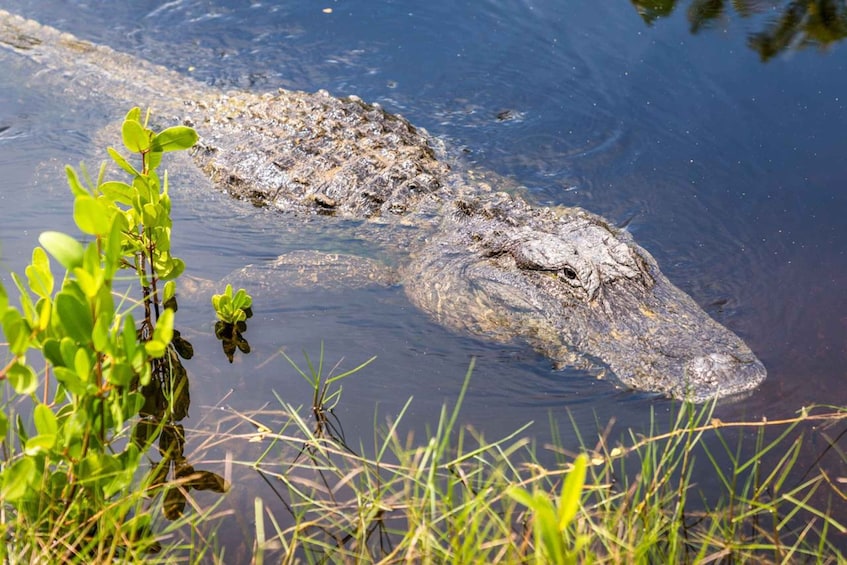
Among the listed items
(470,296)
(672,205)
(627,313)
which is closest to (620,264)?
(627,313)

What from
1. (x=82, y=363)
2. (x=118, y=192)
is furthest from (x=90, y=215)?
(x=118, y=192)

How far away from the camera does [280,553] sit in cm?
277

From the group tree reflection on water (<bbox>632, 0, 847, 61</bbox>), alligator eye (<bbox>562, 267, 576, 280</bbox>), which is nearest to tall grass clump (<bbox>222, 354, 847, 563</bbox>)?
alligator eye (<bbox>562, 267, 576, 280</bbox>)

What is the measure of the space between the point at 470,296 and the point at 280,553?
207 cm

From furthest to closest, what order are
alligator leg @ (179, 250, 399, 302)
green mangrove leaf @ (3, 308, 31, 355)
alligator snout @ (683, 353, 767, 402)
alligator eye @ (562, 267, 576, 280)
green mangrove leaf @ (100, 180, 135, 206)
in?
alligator leg @ (179, 250, 399, 302)
alligator eye @ (562, 267, 576, 280)
alligator snout @ (683, 353, 767, 402)
green mangrove leaf @ (100, 180, 135, 206)
green mangrove leaf @ (3, 308, 31, 355)

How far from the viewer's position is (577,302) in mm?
4160

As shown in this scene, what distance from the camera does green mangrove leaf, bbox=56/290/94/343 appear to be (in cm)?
214

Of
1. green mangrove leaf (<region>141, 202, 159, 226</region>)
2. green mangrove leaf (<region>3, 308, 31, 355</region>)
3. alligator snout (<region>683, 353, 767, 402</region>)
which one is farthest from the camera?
alligator snout (<region>683, 353, 767, 402</region>)

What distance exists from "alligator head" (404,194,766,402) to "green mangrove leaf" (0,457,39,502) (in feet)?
8.27

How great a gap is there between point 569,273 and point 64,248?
2.75m

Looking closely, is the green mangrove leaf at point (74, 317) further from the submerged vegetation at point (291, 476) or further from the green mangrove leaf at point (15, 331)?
the green mangrove leaf at point (15, 331)

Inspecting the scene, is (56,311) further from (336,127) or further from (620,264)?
(336,127)

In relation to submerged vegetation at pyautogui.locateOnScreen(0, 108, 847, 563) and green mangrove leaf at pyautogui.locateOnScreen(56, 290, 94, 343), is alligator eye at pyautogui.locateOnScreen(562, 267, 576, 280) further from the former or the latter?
green mangrove leaf at pyautogui.locateOnScreen(56, 290, 94, 343)

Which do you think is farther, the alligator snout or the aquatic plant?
the alligator snout
